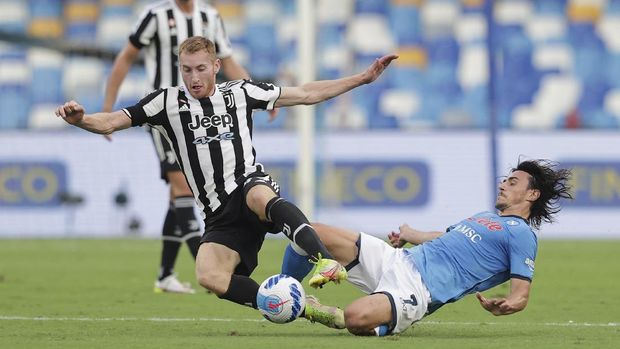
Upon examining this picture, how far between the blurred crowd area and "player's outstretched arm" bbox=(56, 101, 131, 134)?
43.3 ft

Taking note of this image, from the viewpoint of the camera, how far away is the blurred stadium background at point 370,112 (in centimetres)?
1806

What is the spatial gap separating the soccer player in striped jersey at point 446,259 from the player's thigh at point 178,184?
122 inches

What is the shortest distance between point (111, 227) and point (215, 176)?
11.8m

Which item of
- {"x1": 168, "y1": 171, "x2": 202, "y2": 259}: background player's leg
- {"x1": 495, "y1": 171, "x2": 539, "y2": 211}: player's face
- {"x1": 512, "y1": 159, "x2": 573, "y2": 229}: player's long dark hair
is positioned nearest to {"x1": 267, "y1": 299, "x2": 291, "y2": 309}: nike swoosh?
{"x1": 495, "y1": 171, "x2": 539, "y2": 211}: player's face

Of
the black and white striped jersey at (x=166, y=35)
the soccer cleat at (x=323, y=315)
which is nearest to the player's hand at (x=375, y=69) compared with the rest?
the soccer cleat at (x=323, y=315)

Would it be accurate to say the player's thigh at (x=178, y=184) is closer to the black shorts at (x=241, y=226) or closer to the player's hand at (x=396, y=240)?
the black shorts at (x=241, y=226)

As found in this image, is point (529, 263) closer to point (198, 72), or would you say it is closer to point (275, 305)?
point (275, 305)

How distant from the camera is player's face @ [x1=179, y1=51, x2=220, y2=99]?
7316 mm

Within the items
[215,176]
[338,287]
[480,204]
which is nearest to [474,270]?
[215,176]

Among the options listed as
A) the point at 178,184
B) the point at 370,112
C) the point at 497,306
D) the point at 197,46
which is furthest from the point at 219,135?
the point at 370,112

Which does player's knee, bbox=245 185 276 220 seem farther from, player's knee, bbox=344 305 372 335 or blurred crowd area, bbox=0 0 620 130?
blurred crowd area, bbox=0 0 620 130

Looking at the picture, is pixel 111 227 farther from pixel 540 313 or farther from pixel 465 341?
pixel 465 341

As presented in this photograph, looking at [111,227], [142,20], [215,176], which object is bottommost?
[111,227]

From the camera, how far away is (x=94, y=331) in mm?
7121
